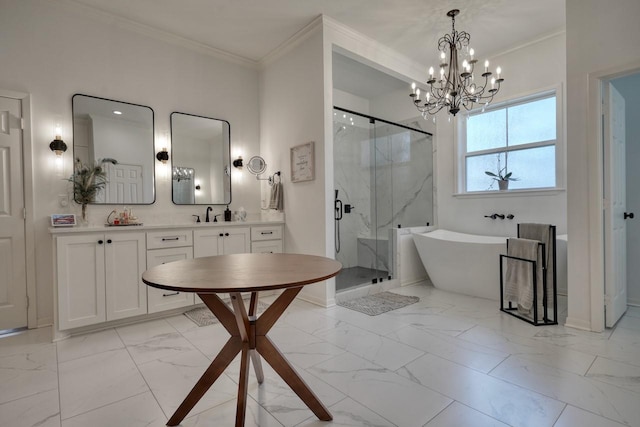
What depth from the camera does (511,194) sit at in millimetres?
4027

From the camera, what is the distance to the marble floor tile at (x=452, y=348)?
2086 millimetres

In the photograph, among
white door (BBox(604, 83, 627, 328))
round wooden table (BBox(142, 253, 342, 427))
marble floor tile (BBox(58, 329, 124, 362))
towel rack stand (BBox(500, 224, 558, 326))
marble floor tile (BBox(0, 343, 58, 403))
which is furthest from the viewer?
towel rack stand (BBox(500, 224, 558, 326))

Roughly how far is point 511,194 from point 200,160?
391cm

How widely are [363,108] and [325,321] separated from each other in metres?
3.97

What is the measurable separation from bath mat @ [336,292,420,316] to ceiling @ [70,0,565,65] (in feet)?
9.93

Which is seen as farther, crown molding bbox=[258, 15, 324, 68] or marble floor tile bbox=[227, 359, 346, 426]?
crown molding bbox=[258, 15, 324, 68]

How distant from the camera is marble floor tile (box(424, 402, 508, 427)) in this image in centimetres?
148

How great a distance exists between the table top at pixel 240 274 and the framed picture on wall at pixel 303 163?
6.00 feet

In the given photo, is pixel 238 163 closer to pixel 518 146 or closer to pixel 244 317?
pixel 244 317

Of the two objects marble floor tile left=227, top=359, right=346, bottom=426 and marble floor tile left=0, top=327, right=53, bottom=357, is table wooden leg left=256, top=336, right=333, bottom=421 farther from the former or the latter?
marble floor tile left=0, top=327, right=53, bottom=357

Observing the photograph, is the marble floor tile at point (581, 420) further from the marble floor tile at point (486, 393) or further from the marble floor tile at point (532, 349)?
the marble floor tile at point (532, 349)

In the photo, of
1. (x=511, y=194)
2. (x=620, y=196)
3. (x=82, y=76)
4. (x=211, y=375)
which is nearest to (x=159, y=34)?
(x=82, y=76)

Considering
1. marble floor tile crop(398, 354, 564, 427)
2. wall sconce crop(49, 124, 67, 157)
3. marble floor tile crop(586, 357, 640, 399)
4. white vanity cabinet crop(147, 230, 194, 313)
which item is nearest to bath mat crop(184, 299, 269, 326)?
white vanity cabinet crop(147, 230, 194, 313)

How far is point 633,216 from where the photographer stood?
9.98 feet
